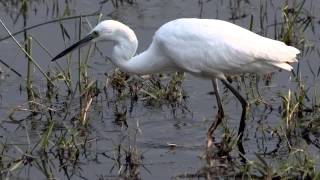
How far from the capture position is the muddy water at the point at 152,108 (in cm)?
713

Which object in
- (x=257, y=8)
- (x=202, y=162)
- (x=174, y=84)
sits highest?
(x=257, y=8)

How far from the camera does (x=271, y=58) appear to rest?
734cm

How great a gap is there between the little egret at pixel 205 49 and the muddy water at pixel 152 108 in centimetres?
32

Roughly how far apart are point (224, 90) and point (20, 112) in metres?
1.85

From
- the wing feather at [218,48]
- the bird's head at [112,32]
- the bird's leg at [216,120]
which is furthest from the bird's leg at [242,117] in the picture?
the bird's head at [112,32]

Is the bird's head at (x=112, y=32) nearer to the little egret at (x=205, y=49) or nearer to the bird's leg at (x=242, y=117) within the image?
the little egret at (x=205, y=49)

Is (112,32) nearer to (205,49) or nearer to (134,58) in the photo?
(134,58)

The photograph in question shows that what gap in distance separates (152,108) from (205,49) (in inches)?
38.1

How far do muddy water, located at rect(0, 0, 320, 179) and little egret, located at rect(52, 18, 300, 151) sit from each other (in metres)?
0.32

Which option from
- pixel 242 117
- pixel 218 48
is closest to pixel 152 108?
pixel 242 117

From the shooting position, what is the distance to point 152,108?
8.16 metres

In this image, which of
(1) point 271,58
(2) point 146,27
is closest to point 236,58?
(1) point 271,58

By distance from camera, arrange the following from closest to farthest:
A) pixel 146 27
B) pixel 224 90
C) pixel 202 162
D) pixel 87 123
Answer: pixel 202 162 < pixel 87 123 < pixel 224 90 < pixel 146 27

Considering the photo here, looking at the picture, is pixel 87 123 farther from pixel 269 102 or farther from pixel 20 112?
pixel 269 102
